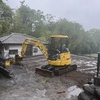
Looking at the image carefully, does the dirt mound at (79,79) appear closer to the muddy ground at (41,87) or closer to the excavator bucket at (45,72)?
the muddy ground at (41,87)

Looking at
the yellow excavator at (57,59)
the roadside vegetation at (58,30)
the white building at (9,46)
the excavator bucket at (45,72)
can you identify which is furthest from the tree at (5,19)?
the excavator bucket at (45,72)

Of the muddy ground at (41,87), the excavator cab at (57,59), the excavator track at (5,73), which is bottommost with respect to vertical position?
the muddy ground at (41,87)

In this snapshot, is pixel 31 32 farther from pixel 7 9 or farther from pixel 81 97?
pixel 81 97

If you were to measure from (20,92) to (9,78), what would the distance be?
256 cm

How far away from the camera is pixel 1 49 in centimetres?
1736

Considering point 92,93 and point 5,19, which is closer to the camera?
point 92,93

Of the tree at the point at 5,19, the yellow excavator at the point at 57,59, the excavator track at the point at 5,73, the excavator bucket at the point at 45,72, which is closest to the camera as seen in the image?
the excavator track at the point at 5,73

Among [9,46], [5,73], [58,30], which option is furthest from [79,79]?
[58,30]

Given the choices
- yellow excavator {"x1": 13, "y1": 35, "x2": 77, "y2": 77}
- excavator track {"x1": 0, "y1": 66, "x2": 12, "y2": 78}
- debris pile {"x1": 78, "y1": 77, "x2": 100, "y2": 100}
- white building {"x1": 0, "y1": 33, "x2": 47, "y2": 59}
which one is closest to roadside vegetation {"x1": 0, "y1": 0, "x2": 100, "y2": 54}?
white building {"x1": 0, "y1": 33, "x2": 47, "y2": 59}

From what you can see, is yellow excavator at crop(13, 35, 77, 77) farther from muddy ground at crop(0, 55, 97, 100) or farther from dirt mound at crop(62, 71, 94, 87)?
dirt mound at crop(62, 71, 94, 87)

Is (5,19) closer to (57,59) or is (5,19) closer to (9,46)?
(9,46)

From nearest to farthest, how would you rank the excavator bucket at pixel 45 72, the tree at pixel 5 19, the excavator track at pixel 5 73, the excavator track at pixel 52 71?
the excavator track at pixel 5 73, the excavator bucket at pixel 45 72, the excavator track at pixel 52 71, the tree at pixel 5 19

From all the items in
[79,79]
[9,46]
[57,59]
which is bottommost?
[79,79]

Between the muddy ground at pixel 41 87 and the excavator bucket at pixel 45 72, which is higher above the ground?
the excavator bucket at pixel 45 72
